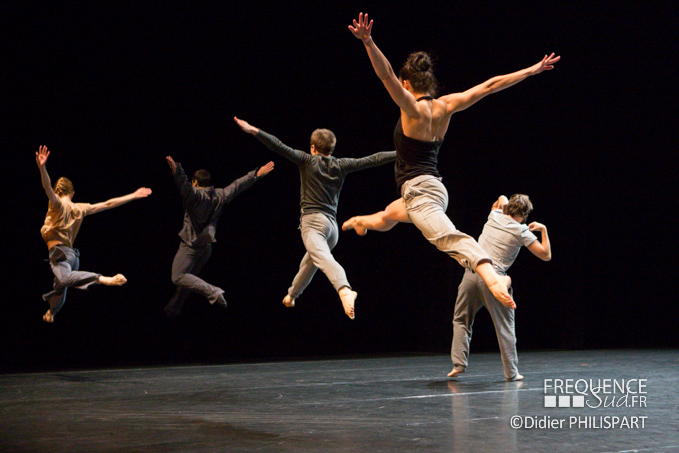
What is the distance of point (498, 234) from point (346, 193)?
9.91 ft

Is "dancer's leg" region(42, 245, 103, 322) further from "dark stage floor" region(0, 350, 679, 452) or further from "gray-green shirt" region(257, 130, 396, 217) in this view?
"gray-green shirt" region(257, 130, 396, 217)

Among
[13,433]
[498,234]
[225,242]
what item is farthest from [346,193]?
[13,433]

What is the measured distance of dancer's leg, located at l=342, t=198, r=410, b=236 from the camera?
3.78 metres

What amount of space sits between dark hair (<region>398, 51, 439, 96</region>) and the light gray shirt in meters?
1.51

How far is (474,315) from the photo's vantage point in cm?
470

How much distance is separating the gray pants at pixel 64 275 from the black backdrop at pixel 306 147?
71 cm

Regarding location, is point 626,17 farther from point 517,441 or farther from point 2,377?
point 2,377

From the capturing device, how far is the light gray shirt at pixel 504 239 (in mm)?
4625

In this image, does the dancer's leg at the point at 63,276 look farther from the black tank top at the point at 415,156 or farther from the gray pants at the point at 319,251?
the black tank top at the point at 415,156

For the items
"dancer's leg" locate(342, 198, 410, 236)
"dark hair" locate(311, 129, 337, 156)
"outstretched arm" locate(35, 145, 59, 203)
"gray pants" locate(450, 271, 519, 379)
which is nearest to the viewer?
"dancer's leg" locate(342, 198, 410, 236)

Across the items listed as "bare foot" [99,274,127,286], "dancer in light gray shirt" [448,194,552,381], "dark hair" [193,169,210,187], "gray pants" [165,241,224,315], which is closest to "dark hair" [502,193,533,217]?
"dancer in light gray shirt" [448,194,552,381]

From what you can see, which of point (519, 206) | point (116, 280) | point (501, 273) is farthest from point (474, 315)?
point (116, 280)

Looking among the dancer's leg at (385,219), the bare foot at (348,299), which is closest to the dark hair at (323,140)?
the dancer's leg at (385,219)

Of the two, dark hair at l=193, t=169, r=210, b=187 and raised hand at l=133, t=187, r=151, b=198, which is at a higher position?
dark hair at l=193, t=169, r=210, b=187
